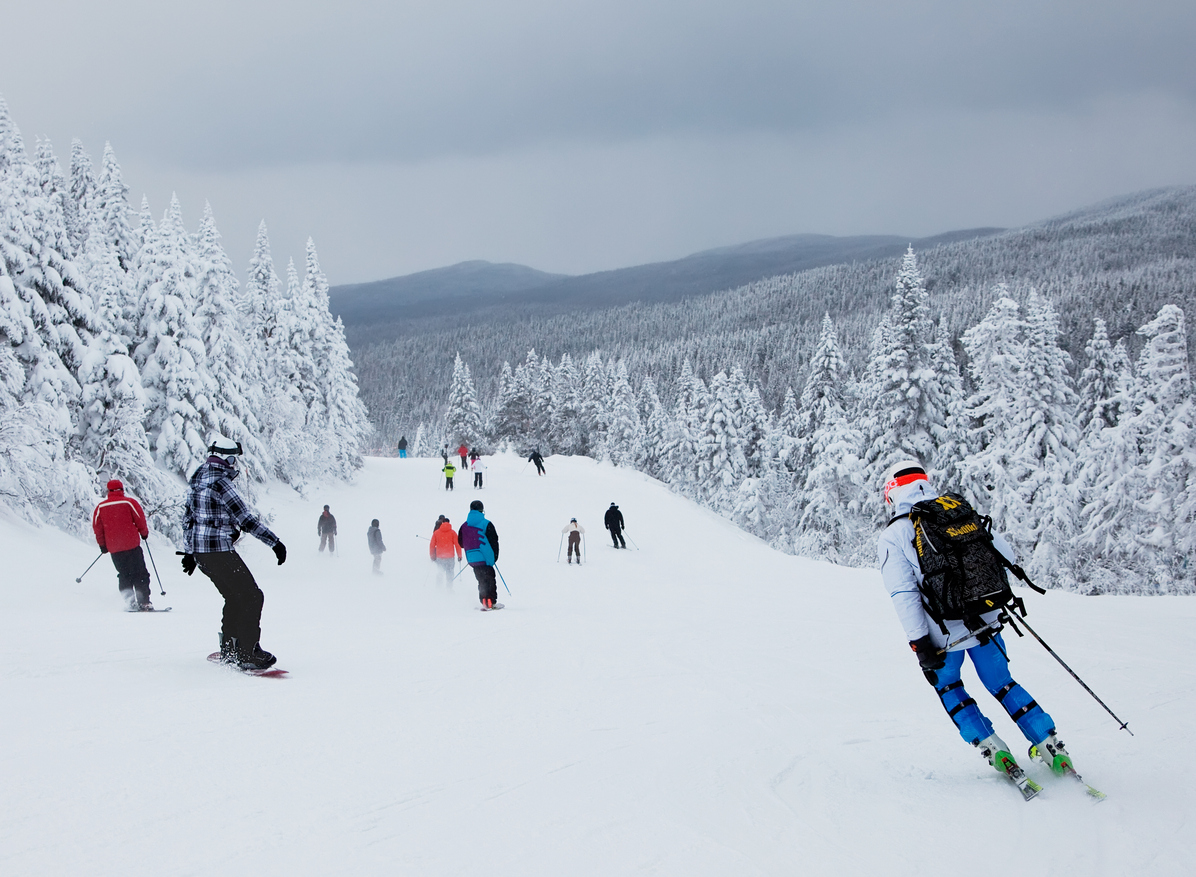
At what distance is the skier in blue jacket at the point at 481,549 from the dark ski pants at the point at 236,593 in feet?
18.1

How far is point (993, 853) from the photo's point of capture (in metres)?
3.55

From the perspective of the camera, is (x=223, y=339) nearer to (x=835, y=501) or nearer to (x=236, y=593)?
(x=236, y=593)

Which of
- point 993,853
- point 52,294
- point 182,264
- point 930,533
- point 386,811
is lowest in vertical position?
point 993,853

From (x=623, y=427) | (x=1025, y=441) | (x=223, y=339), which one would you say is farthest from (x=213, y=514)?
(x=623, y=427)

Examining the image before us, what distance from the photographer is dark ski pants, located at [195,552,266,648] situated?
621cm

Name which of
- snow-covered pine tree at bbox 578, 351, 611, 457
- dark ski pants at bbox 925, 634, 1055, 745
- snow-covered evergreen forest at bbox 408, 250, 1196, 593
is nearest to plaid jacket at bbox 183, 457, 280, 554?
dark ski pants at bbox 925, 634, 1055, 745

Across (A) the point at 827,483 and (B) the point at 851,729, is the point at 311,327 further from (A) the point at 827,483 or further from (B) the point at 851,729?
(B) the point at 851,729

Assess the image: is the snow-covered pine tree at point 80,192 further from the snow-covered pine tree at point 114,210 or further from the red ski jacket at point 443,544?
the red ski jacket at point 443,544

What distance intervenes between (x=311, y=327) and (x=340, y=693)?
3506 cm

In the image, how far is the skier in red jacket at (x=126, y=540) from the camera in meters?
9.80


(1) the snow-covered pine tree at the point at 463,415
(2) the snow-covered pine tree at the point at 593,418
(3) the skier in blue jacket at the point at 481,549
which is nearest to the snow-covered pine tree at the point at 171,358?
(3) the skier in blue jacket at the point at 481,549

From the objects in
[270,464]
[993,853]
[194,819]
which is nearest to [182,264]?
[270,464]

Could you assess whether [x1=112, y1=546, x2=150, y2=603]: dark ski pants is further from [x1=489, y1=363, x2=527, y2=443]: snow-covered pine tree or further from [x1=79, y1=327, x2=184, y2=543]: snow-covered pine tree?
[x1=489, y1=363, x2=527, y2=443]: snow-covered pine tree

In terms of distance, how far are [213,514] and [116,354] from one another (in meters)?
16.3
